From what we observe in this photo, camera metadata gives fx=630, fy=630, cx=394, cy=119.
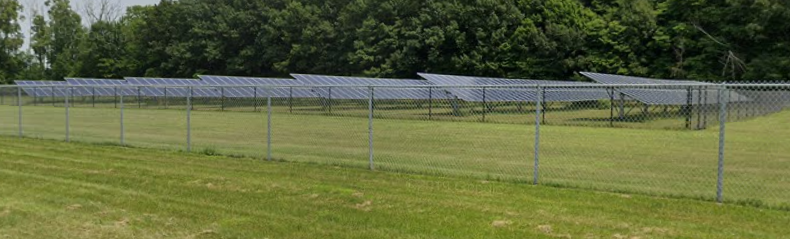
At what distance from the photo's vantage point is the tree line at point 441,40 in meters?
44.7

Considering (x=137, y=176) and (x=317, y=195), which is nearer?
(x=317, y=195)

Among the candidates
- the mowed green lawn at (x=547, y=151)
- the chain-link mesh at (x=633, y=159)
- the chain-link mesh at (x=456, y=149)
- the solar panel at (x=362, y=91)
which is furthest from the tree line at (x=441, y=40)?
the chain-link mesh at (x=456, y=149)

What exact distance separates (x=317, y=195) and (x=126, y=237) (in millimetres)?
3037

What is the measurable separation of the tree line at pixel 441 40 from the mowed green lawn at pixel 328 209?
38879 millimetres

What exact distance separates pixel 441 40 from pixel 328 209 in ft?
156

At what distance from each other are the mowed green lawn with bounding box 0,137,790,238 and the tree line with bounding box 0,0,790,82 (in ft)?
128

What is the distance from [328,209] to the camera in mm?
8578

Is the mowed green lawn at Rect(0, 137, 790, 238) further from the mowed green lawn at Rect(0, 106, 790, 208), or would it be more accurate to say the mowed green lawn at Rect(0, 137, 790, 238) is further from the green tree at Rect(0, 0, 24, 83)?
the green tree at Rect(0, 0, 24, 83)

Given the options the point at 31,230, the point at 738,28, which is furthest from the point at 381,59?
the point at 31,230

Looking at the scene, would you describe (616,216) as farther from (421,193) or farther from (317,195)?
(317,195)

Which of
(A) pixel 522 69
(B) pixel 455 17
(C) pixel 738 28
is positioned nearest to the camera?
(C) pixel 738 28

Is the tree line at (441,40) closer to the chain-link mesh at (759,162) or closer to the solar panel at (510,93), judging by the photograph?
the solar panel at (510,93)

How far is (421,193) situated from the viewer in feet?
31.7

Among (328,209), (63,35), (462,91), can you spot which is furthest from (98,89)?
(328,209)
